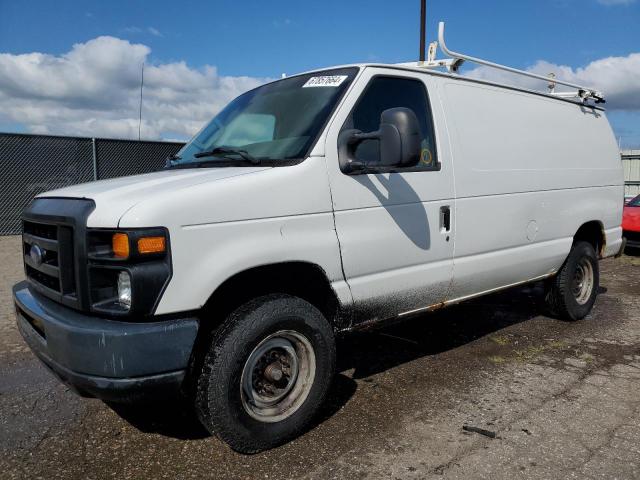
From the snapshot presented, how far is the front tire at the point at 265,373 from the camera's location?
272 centimetres

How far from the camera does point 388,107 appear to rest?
3.58 m

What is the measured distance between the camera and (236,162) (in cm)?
319

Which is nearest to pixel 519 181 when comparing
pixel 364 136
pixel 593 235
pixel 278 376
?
pixel 593 235

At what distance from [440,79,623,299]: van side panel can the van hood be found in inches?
69.4

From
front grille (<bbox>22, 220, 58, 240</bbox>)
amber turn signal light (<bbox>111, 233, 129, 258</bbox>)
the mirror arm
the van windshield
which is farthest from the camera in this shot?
the van windshield

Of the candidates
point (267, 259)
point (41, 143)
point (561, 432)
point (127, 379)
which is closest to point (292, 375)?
point (267, 259)

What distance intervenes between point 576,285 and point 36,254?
16.5ft

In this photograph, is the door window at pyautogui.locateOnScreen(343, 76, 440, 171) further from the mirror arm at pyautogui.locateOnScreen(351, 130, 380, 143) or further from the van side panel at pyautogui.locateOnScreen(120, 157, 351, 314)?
the van side panel at pyautogui.locateOnScreen(120, 157, 351, 314)

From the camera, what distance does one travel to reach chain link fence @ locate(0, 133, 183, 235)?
10.4m

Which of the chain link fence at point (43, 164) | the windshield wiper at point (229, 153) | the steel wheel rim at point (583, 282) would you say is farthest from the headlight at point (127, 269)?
the chain link fence at point (43, 164)

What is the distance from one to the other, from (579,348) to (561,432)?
1.79 m

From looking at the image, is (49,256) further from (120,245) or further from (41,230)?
(120,245)

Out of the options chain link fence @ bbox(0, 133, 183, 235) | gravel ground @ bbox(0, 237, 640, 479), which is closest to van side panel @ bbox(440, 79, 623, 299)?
gravel ground @ bbox(0, 237, 640, 479)

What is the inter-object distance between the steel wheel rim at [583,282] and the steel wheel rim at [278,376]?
A: 3557 millimetres
